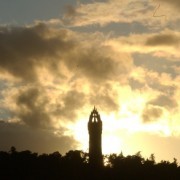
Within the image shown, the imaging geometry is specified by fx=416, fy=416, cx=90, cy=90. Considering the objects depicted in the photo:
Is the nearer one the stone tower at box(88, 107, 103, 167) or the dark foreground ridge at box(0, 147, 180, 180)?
the dark foreground ridge at box(0, 147, 180, 180)

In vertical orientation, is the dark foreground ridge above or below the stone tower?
below

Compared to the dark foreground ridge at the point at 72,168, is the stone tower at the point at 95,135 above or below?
above

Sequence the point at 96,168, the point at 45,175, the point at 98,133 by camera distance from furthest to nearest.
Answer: the point at 98,133
the point at 96,168
the point at 45,175

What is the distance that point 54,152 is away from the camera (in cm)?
6594

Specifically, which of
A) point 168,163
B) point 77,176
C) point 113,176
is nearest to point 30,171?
point 77,176

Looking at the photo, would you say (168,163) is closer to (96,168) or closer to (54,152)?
(96,168)

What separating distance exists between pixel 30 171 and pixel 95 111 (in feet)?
57.0

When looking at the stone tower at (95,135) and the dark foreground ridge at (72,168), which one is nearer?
the dark foreground ridge at (72,168)

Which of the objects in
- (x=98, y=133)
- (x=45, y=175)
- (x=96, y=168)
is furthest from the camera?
Result: (x=98, y=133)

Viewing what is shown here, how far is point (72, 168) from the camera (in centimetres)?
6241

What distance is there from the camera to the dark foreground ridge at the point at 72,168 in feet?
198

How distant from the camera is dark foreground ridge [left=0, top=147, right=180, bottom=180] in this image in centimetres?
6047

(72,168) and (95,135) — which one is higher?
(95,135)

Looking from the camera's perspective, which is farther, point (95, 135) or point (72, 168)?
point (95, 135)
